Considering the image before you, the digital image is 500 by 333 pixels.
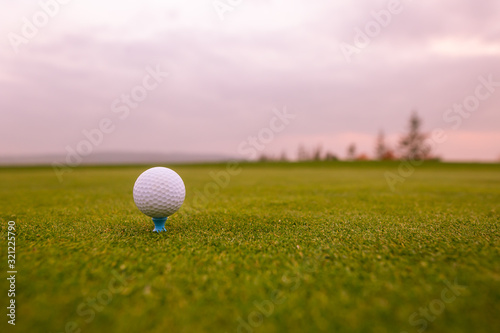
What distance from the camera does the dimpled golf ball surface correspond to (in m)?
3.03

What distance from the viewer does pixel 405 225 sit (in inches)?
130

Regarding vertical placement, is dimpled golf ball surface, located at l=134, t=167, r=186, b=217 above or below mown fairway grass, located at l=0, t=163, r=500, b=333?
above

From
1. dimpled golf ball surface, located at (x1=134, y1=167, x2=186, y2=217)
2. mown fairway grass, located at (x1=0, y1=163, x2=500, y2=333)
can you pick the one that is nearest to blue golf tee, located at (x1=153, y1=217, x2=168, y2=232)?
dimpled golf ball surface, located at (x1=134, y1=167, x2=186, y2=217)

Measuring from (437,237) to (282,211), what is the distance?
6.88 ft

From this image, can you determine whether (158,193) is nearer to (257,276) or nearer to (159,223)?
(159,223)

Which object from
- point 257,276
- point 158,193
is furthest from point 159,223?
point 257,276

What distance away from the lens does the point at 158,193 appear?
304 cm

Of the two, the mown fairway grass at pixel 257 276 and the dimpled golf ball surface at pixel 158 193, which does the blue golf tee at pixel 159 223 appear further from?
the mown fairway grass at pixel 257 276

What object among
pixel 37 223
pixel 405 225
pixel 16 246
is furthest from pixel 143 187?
pixel 405 225

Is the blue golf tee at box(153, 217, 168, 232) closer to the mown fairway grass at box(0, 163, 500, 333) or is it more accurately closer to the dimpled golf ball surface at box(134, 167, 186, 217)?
the dimpled golf ball surface at box(134, 167, 186, 217)

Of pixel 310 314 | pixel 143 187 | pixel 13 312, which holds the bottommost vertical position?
pixel 13 312

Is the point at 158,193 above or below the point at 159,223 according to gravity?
above

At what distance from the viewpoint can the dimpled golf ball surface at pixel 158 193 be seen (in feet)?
9.93

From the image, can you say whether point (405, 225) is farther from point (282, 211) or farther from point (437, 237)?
point (282, 211)
